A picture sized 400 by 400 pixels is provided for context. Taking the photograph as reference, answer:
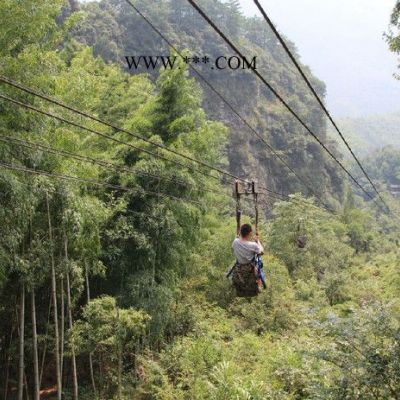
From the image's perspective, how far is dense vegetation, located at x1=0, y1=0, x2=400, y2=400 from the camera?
6.87 metres

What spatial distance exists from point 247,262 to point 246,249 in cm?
17

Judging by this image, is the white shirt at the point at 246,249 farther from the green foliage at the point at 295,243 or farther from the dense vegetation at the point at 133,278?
the green foliage at the point at 295,243

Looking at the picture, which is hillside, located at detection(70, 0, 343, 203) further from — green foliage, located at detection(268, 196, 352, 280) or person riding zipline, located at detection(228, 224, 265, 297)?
person riding zipline, located at detection(228, 224, 265, 297)

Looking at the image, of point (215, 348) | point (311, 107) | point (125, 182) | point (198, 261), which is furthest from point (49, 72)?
point (311, 107)

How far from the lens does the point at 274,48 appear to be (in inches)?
2820

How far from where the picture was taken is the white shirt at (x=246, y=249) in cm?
547

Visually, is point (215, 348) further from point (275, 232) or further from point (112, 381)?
point (275, 232)

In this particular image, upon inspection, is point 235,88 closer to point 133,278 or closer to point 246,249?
point 133,278

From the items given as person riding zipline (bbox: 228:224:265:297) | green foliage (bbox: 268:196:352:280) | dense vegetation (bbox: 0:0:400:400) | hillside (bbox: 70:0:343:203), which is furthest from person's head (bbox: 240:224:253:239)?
hillside (bbox: 70:0:343:203)

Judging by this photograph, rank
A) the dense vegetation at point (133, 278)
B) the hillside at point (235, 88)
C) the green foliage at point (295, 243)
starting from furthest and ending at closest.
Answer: the hillside at point (235, 88) < the green foliage at point (295, 243) < the dense vegetation at point (133, 278)

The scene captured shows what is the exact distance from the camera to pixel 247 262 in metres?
5.57

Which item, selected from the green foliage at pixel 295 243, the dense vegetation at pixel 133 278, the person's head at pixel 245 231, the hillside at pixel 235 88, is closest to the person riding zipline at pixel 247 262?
the person's head at pixel 245 231

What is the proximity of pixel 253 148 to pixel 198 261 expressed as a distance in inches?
1303

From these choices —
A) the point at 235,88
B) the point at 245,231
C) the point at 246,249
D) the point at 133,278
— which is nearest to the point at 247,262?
the point at 246,249
